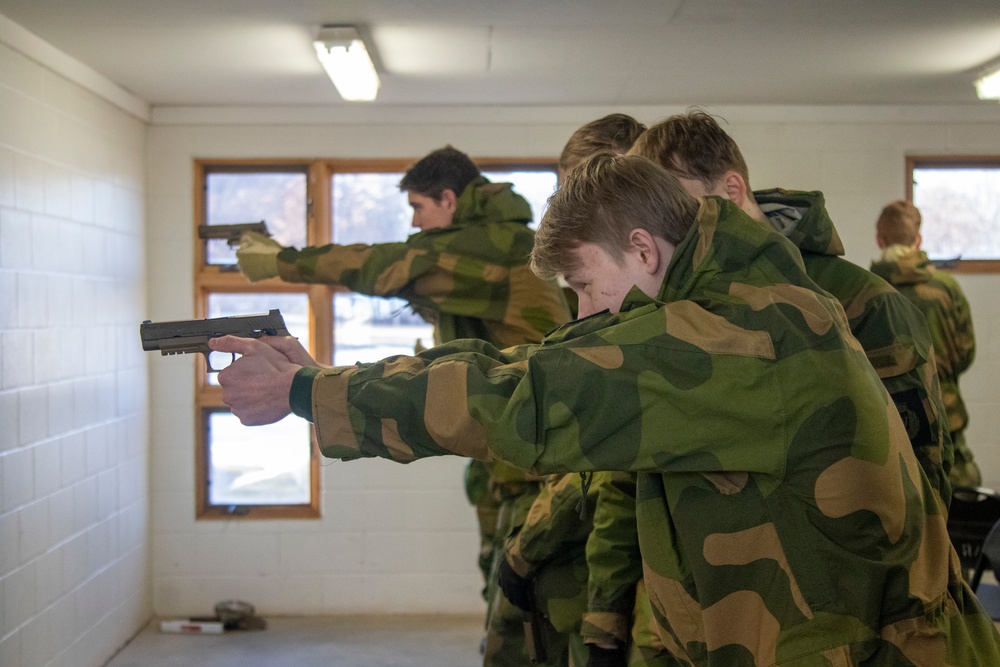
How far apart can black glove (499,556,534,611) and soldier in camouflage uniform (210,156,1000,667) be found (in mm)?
778

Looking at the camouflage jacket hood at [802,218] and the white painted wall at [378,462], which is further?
the white painted wall at [378,462]

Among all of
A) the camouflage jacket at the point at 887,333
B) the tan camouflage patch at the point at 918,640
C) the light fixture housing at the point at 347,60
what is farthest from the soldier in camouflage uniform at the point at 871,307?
the light fixture housing at the point at 347,60

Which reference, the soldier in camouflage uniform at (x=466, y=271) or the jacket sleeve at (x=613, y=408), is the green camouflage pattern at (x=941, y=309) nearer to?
the soldier in camouflage uniform at (x=466, y=271)

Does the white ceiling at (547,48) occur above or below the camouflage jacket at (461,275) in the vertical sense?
above

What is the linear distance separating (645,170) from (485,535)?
2.35 m

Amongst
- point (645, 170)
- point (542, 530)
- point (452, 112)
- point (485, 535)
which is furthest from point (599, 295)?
point (452, 112)

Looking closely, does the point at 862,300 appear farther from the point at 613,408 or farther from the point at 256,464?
the point at 256,464

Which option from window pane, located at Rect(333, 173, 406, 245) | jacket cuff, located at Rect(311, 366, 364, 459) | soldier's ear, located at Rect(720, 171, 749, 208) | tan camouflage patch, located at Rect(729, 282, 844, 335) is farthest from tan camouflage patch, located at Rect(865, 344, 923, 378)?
window pane, located at Rect(333, 173, 406, 245)

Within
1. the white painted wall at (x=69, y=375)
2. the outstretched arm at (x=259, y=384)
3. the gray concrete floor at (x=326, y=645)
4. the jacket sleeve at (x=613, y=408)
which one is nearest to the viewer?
the jacket sleeve at (x=613, y=408)

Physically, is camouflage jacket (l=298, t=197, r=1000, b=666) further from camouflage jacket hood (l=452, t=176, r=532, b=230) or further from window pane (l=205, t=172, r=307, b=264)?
window pane (l=205, t=172, r=307, b=264)

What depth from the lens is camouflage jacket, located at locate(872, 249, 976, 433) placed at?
3826 millimetres

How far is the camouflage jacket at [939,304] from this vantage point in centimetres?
383

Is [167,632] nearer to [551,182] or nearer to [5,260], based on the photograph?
[5,260]

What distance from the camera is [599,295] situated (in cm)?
133
